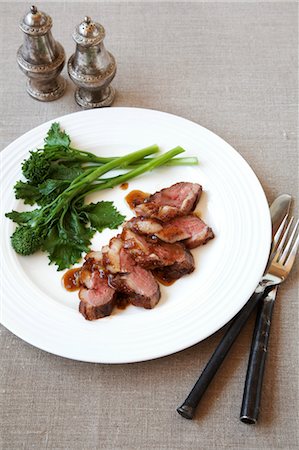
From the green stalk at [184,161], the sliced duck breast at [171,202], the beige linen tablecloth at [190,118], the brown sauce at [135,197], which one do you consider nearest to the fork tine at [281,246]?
the beige linen tablecloth at [190,118]

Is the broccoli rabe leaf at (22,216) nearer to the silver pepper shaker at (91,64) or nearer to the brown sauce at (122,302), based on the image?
the brown sauce at (122,302)

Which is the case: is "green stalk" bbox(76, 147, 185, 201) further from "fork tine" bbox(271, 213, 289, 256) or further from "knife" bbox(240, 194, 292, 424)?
"knife" bbox(240, 194, 292, 424)

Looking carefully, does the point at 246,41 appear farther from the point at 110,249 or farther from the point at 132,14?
the point at 110,249

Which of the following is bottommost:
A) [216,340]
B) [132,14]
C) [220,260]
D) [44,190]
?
[216,340]

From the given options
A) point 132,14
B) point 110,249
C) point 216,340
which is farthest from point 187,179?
point 132,14

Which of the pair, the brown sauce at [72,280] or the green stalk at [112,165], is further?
the green stalk at [112,165]

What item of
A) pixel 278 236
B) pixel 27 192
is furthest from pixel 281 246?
pixel 27 192

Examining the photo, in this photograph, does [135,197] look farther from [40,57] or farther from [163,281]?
[40,57]
